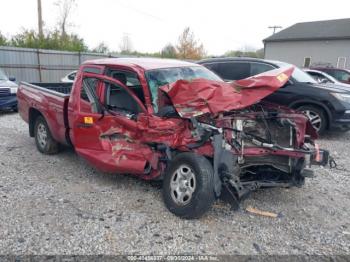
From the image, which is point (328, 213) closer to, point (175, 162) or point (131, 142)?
point (175, 162)

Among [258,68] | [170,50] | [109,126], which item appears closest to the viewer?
[109,126]

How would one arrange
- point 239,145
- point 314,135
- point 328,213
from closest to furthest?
point 239,145 < point 328,213 < point 314,135

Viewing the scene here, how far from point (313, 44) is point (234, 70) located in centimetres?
3021

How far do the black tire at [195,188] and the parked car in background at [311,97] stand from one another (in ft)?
13.5

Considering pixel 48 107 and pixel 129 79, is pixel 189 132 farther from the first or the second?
pixel 48 107

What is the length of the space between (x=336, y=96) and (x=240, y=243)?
547 centimetres

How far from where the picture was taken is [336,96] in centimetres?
739

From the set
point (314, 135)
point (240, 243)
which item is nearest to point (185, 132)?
point (240, 243)

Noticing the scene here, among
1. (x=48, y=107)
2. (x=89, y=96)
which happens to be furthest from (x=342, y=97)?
(x=48, y=107)

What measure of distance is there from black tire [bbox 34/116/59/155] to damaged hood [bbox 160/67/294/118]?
291cm

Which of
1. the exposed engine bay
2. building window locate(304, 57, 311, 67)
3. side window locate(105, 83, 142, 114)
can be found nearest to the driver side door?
side window locate(105, 83, 142, 114)

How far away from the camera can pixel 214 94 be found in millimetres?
3836

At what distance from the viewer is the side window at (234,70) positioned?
7922mm

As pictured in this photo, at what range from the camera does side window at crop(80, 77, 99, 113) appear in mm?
4457
